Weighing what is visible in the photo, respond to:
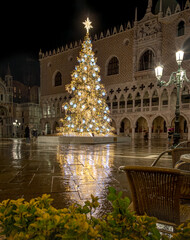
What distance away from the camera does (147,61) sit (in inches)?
1011

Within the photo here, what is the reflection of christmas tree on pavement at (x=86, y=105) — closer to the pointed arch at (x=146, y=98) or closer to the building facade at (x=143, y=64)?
the building facade at (x=143, y=64)

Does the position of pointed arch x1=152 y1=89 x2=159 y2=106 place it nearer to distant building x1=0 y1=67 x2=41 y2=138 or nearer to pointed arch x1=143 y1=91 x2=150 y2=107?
pointed arch x1=143 y1=91 x2=150 y2=107

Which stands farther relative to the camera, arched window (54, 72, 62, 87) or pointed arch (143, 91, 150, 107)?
arched window (54, 72, 62, 87)

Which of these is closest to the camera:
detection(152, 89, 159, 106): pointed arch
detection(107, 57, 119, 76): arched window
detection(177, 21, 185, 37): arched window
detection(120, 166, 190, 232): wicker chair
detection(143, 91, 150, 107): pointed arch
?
detection(120, 166, 190, 232): wicker chair

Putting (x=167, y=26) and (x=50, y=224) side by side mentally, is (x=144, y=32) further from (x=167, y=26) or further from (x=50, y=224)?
(x=50, y=224)

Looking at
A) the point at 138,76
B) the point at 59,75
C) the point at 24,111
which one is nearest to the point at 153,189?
the point at 138,76

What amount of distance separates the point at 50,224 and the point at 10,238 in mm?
187

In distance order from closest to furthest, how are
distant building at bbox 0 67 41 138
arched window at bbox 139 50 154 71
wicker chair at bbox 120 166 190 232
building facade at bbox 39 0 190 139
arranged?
1. wicker chair at bbox 120 166 190 232
2. building facade at bbox 39 0 190 139
3. arched window at bbox 139 50 154 71
4. distant building at bbox 0 67 41 138

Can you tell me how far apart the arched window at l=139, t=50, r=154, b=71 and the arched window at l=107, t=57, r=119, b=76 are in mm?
3923

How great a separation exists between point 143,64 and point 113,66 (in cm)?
504

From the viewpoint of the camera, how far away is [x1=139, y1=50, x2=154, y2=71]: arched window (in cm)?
2526

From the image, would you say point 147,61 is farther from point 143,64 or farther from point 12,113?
point 12,113

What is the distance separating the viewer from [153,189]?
4.78 feet

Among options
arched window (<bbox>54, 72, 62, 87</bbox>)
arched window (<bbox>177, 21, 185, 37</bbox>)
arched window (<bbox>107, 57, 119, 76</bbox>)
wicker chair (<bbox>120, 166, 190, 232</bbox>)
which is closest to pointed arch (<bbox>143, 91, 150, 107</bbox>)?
arched window (<bbox>107, 57, 119, 76</bbox>)
